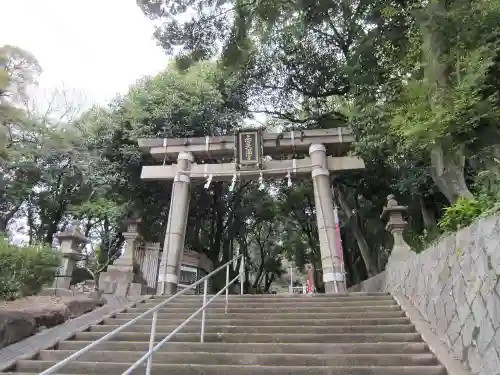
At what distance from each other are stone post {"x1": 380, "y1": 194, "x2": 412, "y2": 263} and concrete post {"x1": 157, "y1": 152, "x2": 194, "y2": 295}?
524cm

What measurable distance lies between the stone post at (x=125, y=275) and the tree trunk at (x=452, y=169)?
7797 millimetres

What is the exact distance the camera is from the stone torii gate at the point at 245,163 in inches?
385

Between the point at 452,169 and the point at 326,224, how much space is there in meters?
3.79

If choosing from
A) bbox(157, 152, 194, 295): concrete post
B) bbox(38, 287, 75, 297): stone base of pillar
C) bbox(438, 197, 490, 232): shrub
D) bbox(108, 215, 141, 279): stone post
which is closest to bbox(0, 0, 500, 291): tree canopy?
bbox(438, 197, 490, 232): shrub

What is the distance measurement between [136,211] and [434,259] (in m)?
9.67

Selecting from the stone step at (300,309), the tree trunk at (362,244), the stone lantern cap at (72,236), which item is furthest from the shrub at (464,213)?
the tree trunk at (362,244)

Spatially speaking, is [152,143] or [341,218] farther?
[341,218]

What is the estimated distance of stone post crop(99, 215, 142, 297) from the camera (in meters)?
9.92

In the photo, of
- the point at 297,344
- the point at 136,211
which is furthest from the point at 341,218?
the point at 297,344

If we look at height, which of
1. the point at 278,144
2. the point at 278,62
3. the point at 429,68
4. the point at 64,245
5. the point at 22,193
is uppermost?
the point at 278,62

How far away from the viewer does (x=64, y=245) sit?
10.0m

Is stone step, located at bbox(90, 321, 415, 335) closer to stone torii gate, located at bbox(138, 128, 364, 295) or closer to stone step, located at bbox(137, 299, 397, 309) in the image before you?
stone step, located at bbox(137, 299, 397, 309)

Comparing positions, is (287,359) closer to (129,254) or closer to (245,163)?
(245,163)

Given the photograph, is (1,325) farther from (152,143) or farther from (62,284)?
(152,143)
